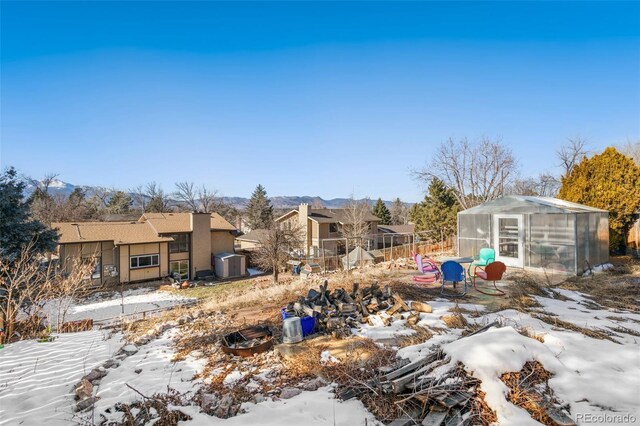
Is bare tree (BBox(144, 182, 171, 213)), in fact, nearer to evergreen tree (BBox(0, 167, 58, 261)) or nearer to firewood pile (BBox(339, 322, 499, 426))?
evergreen tree (BBox(0, 167, 58, 261))

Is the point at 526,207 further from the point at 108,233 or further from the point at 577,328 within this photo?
the point at 108,233

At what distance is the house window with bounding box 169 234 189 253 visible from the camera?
24308mm

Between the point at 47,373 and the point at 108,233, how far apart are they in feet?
65.4

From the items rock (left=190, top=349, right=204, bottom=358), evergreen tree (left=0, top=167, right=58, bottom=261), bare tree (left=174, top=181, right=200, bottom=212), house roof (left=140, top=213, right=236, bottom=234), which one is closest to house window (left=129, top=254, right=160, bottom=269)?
house roof (left=140, top=213, right=236, bottom=234)

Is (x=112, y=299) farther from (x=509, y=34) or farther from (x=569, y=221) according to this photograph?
(x=509, y=34)

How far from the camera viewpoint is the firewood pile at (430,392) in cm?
298

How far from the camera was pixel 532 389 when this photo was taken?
321cm

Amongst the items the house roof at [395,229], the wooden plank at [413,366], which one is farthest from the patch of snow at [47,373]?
the house roof at [395,229]

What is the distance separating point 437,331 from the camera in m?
5.39

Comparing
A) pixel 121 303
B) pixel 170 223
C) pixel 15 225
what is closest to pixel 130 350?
pixel 15 225

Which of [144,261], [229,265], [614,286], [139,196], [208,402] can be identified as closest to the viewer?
[208,402]

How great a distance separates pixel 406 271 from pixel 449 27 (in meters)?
9.84

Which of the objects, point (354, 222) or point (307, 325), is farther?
point (354, 222)

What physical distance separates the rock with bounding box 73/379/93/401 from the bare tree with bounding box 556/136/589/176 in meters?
37.7
